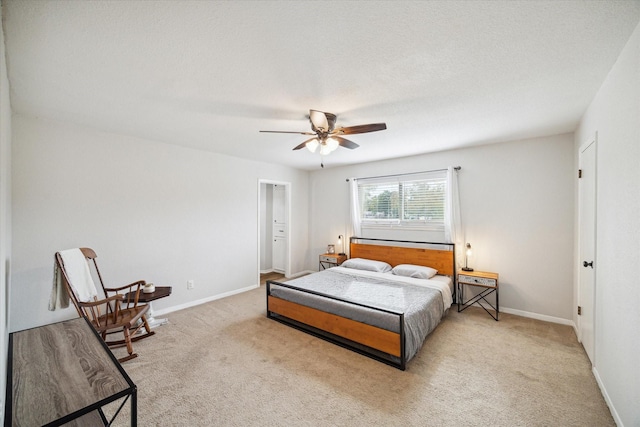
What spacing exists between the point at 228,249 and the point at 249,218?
2.28 ft

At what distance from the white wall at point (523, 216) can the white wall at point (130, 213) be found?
12.3 feet

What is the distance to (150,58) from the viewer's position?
174cm

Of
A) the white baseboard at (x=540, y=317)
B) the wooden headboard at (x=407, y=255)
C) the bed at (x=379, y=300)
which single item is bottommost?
the white baseboard at (x=540, y=317)

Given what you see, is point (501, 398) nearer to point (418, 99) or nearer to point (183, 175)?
point (418, 99)

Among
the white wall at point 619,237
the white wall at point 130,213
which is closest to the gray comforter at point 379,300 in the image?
the white wall at point 619,237

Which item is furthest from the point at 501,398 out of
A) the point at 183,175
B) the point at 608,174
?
the point at 183,175

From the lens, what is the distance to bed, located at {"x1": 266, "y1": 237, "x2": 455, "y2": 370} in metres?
2.54

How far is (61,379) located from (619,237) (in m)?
3.36

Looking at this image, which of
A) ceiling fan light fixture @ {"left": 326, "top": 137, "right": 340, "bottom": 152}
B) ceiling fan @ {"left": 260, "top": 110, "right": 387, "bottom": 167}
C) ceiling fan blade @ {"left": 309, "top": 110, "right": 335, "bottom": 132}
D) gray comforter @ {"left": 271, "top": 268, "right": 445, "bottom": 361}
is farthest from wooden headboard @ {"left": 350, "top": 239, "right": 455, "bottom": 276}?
ceiling fan blade @ {"left": 309, "top": 110, "right": 335, "bottom": 132}

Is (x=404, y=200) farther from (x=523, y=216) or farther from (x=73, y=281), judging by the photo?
(x=73, y=281)

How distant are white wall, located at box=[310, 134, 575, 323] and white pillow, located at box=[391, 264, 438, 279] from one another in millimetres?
679

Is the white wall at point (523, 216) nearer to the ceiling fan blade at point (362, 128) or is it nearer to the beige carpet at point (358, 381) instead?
the beige carpet at point (358, 381)

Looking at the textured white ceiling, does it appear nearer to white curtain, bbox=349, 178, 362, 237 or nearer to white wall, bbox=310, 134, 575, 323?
white wall, bbox=310, 134, 575, 323

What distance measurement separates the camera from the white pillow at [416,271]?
3863 millimetres
